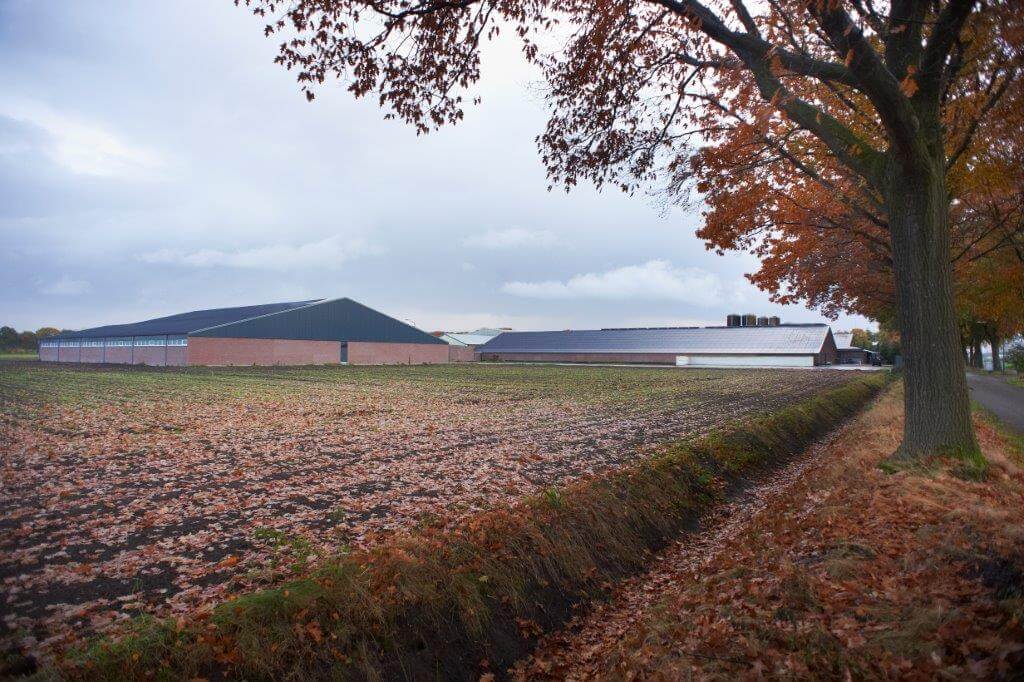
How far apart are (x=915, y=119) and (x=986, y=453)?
597cm

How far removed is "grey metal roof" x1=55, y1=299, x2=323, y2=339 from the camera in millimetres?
54062

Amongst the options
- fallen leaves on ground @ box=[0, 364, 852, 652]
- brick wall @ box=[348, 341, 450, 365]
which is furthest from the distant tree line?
fallen leaves on ground @ box=[0, 364, 852, 652]

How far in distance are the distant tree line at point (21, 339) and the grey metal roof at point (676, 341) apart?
54.6m

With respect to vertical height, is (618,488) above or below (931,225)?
below

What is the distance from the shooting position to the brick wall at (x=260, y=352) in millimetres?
48406

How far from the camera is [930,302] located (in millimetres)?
8750

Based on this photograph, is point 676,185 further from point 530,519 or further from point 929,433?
point 530,519

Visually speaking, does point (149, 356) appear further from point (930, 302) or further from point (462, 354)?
point (930, 302)

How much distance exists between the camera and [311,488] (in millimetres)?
9070

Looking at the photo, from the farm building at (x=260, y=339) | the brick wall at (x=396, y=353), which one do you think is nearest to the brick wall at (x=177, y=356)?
the farm building at (x=260, y=339)

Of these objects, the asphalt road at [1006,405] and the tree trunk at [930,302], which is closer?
the tree trunk at [930,302]

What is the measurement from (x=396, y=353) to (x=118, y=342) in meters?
27.4

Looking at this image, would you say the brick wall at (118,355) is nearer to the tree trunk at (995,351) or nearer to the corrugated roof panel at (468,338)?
the corrugated roof panel at (468,338)

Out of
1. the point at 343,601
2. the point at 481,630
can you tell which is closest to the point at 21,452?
the point at 343,601
